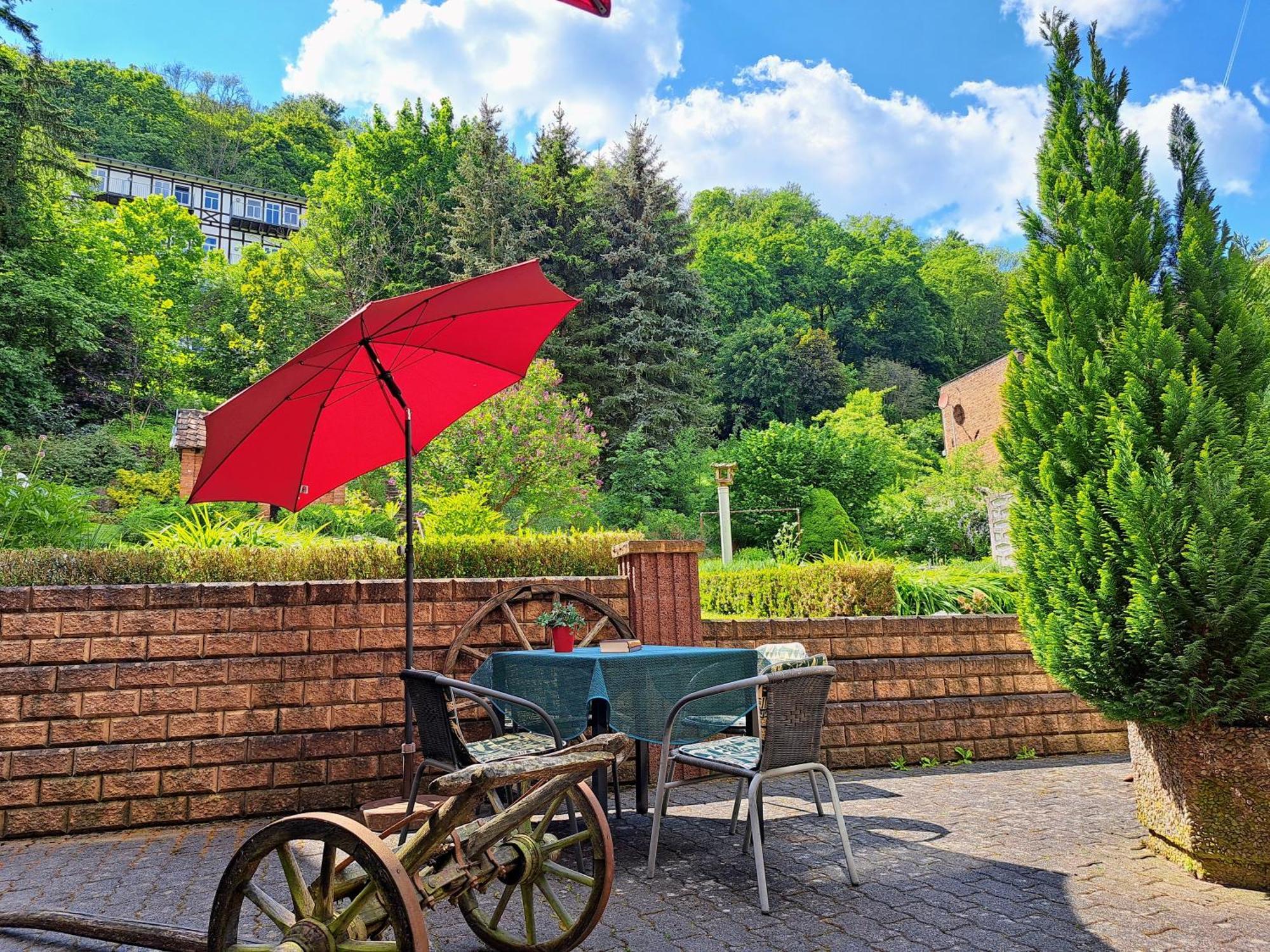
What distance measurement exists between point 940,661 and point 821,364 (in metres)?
30.0

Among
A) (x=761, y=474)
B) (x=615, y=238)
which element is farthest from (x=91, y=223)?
(x=761, y=474)

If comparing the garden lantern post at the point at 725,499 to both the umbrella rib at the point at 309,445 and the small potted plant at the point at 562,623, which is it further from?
the umbrella rib at the point at 309,445

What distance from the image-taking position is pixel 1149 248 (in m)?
3.24

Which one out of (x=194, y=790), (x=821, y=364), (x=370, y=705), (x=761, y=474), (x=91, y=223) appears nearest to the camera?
(x=194, y=790)

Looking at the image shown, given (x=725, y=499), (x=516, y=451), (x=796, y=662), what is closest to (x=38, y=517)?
(x=796, y=662)

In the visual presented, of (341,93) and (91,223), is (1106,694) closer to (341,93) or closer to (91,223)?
(91,223)

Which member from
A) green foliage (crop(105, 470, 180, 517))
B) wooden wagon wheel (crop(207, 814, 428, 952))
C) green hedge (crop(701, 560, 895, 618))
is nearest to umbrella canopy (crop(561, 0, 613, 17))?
wooden wagon wheel (crop(207, 814, 428, 952))

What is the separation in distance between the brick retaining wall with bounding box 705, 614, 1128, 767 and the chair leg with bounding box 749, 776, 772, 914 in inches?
92.5

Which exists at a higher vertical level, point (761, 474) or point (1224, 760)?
point (761, 474)

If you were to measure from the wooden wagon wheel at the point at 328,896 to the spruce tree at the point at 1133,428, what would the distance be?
2.67 meters

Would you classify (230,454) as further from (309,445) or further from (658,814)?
(658,814)

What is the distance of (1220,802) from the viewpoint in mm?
2928

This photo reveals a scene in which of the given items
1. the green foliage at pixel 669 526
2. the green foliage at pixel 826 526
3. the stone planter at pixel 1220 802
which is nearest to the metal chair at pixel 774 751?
the stone planter at pixel 1220 802

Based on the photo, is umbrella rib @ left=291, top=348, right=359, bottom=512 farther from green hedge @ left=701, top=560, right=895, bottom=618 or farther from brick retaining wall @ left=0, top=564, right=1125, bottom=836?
green hedge @ left=701, top=560, right=895, bottom=618
